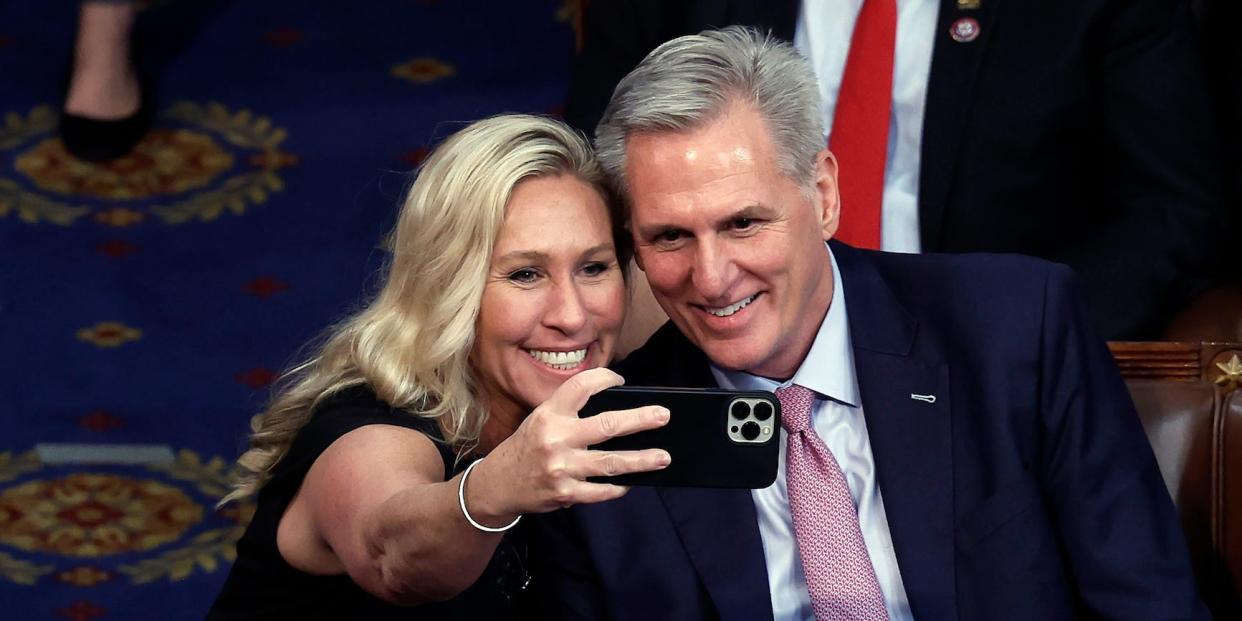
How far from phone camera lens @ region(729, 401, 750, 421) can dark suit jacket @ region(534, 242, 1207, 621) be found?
14.9 inches

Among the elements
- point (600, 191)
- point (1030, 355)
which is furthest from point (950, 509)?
point (600, 191)

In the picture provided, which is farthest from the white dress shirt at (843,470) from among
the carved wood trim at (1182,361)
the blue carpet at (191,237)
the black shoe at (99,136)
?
the black shoe at (99,136)

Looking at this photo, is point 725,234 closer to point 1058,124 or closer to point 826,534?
point 826,534

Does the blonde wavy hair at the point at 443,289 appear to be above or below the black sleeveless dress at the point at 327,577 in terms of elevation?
above

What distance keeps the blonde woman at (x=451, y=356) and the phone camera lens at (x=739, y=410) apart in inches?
12.0

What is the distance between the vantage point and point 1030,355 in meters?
1.72

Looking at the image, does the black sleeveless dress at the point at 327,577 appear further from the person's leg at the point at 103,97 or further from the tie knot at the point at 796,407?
the person's leg at the point at 103,97

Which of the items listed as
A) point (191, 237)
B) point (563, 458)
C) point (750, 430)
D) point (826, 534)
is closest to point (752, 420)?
point (750, 430)

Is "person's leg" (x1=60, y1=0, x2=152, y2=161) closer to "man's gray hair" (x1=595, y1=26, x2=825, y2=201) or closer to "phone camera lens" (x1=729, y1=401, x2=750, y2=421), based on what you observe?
"man's gray hair" (x1=595, y1=26, x2=825, y2=201)

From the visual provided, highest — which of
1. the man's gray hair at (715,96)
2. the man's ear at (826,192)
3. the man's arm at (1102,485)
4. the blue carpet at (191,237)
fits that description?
the man's gray hair at (715,96)

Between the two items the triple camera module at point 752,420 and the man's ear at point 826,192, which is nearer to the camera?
the triple camera module at point 752,420

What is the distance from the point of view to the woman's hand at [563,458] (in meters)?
1.22

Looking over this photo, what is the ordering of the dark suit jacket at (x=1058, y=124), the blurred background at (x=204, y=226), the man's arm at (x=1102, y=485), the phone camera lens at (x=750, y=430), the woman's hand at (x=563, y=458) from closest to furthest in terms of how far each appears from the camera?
the woman's hand at (x=563, y=458) → the phone camera lens at (x=750, y=430) → the man's arm at (x=1102, y=485) → the dark suit jacket at (x=1058, y=124) → the blurred background at (x=204, y=226)

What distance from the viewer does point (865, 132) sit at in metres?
2.26
